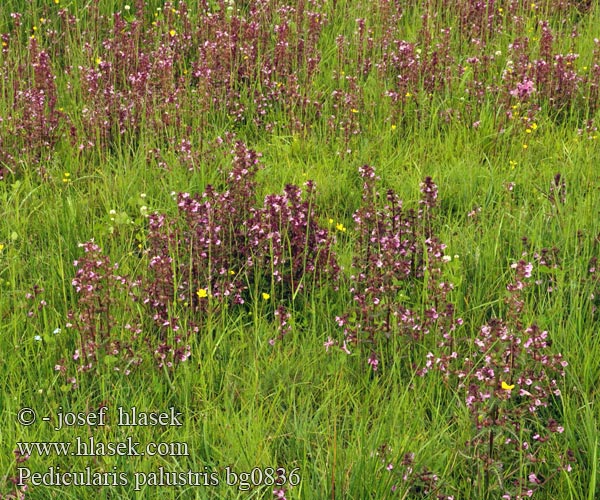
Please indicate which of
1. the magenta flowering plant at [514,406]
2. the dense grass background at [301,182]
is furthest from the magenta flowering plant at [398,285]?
the magenta flowering plant at [514,406]

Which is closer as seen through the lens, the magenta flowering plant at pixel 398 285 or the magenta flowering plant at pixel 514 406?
the magenta flowering plant at pixel 514 406

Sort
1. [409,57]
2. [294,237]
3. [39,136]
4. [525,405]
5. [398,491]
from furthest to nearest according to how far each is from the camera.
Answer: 1. [409,57]
2. [39,136]
3. [294,237]
4. [525,405]
5. [398,491]

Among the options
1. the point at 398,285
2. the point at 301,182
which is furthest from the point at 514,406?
the point at 301,182

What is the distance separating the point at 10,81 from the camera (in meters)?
5.70

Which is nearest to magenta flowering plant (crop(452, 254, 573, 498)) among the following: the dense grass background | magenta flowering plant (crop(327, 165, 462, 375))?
the dense grass background

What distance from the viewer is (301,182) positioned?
474cm

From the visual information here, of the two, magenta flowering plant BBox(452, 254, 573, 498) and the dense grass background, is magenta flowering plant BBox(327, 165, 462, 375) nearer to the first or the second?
the dense grass background

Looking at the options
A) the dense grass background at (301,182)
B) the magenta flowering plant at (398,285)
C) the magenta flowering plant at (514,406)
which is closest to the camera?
the magenta flowering plant at (514,406)

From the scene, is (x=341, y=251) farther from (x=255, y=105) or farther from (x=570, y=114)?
(x=570, y=114)

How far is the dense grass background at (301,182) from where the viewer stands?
2875mm

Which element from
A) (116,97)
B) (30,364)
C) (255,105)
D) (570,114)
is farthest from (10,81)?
(570,114)

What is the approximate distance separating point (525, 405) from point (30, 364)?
72.4 inches

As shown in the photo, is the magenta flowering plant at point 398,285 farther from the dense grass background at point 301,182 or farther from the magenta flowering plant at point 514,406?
the magenta flowering plant at point 514,406

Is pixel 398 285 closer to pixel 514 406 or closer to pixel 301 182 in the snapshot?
pixel 514 406
